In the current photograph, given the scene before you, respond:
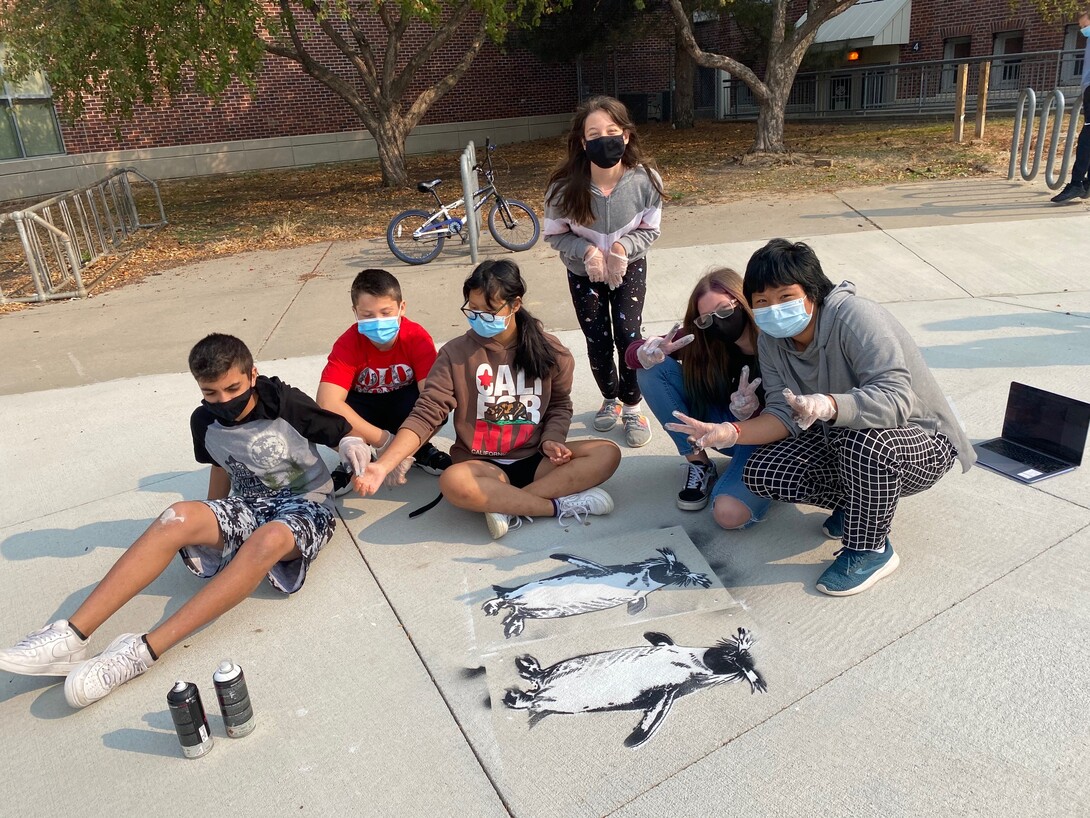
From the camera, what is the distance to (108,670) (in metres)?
2.45

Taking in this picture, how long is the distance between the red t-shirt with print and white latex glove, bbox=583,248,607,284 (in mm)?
820

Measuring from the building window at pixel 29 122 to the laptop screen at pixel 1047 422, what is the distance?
17.8m

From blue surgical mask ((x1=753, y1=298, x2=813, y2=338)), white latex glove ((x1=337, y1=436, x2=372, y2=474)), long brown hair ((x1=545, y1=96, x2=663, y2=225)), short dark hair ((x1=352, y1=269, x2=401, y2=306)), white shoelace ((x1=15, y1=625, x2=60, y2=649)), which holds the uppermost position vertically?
long brown hair ((x1=545, y1=96, x2=663, y2=225))

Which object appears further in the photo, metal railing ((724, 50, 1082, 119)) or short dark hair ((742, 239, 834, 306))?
metal railing ((724, 50, 1082, 119))

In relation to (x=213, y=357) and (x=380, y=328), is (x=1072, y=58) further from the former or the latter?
(x=213, y=357)

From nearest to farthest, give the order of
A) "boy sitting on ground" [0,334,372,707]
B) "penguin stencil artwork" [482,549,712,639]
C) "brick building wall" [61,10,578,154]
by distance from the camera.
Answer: "boy sitting on ground" [0,334,372,707] → "penguin stencil artwork" [482,549,712,639] → "brick building wall" [61,10,578,154]

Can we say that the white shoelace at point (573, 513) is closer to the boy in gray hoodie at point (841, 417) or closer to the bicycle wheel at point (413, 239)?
the boy in gray hoodie at point (841, 417)

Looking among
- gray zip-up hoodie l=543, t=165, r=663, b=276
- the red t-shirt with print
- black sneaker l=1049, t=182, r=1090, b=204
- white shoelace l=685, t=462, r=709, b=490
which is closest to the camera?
white shoelace l=685, t=462, r=709, b=490

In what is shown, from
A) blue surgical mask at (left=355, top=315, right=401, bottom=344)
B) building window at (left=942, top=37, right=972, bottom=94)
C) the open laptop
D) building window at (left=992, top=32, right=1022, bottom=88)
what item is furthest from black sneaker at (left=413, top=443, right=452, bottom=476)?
building window at (left=942, top=37, right=972, bottom=94)

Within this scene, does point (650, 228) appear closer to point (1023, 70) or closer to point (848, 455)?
point (848, 455)

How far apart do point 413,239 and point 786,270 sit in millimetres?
6957

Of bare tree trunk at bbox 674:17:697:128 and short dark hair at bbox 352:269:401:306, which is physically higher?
bare tree trunk at bbox 674:17:697:128

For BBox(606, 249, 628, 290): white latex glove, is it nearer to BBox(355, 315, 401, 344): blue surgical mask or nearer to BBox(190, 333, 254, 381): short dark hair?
BBox(355, 315, 401, 344): blue surgical mask

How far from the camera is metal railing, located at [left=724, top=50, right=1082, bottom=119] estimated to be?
18938 millimetres
